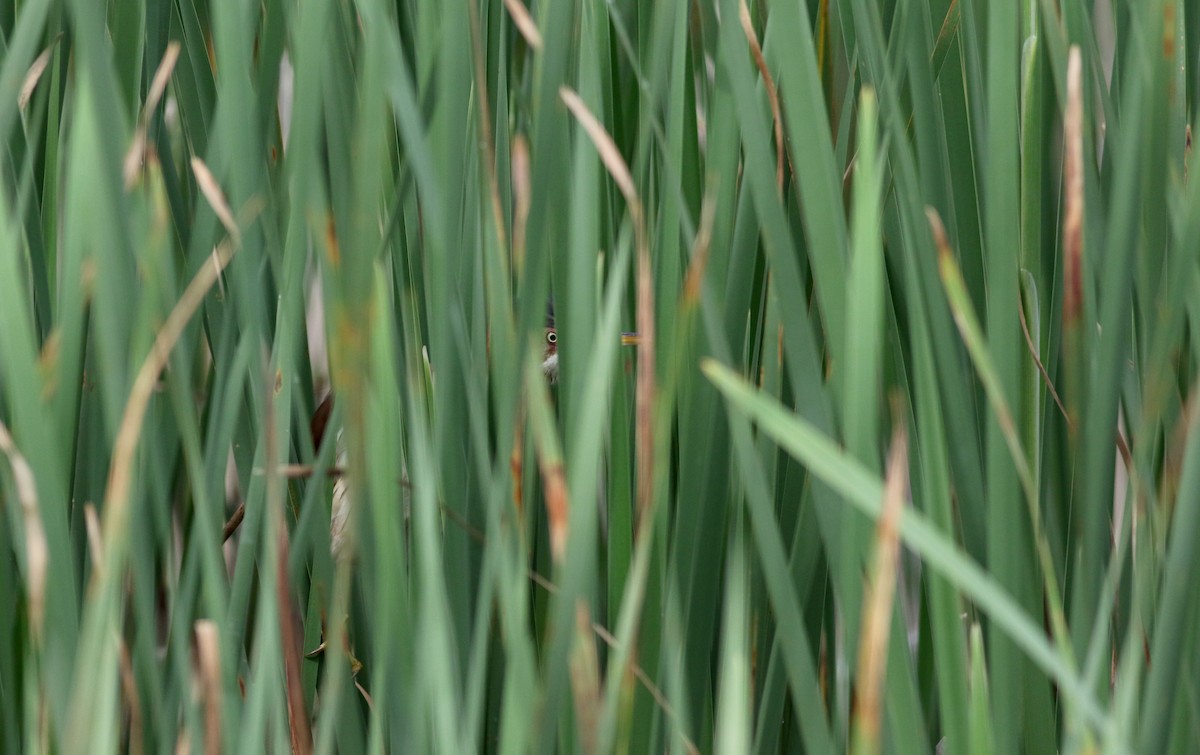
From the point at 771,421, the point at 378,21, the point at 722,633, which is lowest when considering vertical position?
the point at 722,633

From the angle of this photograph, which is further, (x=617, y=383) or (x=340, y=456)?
(x=340, y=456)

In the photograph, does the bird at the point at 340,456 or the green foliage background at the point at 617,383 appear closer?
the green foliage background at the point at 617,383

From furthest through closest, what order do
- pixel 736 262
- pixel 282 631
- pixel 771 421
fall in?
pixel 736 262, pixel 282 631, pixel 771 421

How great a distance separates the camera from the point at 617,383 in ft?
1.96

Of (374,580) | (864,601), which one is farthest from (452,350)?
(864,601)

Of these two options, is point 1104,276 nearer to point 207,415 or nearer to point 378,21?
point 378,21

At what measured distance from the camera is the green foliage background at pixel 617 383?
0.48m

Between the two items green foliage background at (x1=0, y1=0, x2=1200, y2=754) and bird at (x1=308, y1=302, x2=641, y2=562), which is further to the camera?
bird at (x1=308, y1=302, x2=641, y2=562)

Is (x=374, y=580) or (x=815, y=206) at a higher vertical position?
(x=815, y=206)

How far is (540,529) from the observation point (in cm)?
70

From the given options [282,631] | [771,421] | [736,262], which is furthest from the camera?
[736,262]

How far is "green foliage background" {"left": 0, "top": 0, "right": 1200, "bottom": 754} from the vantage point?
1.58 feet

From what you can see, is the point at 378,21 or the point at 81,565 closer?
the point at 378,21

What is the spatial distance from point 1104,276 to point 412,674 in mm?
391
